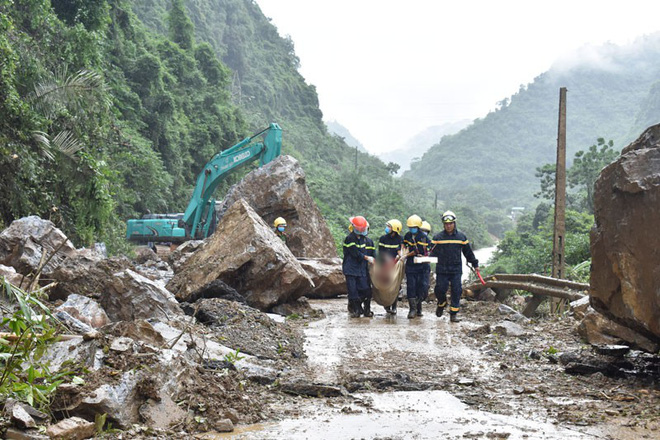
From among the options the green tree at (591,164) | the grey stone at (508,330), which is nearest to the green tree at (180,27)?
the green tree at (591,164)

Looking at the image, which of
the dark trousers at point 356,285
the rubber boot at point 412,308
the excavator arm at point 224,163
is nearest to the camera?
the rubber boot at point 412,308

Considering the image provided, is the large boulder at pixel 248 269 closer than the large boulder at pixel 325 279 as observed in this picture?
Yes

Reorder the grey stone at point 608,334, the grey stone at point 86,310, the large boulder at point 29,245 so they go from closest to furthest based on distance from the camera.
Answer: the grey stone at point 608,334 < the grey stone at point 86,310 < the large boulder at point 29,245

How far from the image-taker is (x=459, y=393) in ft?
18.1

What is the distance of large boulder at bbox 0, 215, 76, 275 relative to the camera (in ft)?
28.9

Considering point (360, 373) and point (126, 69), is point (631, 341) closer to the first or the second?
point (360, 373)

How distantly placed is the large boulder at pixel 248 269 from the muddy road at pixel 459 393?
2094 millimetres

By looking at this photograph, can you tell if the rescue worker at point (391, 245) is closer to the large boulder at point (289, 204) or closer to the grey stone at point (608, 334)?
the grey stone at point (608, 334)

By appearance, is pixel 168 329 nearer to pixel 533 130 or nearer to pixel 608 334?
pixel 608 334

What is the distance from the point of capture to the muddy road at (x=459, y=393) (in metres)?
4.39

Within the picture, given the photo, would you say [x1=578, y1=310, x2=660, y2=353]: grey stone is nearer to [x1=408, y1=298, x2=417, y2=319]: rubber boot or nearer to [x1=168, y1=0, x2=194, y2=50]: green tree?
[x1=408, y1=298, x2=417, y2=319]: rubber boot

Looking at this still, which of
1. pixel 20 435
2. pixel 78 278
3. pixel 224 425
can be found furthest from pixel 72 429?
pixel 78 278

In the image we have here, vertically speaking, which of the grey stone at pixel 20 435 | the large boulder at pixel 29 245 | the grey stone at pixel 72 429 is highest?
the large boulder at pixel 29 245

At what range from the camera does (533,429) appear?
14.4 feet
